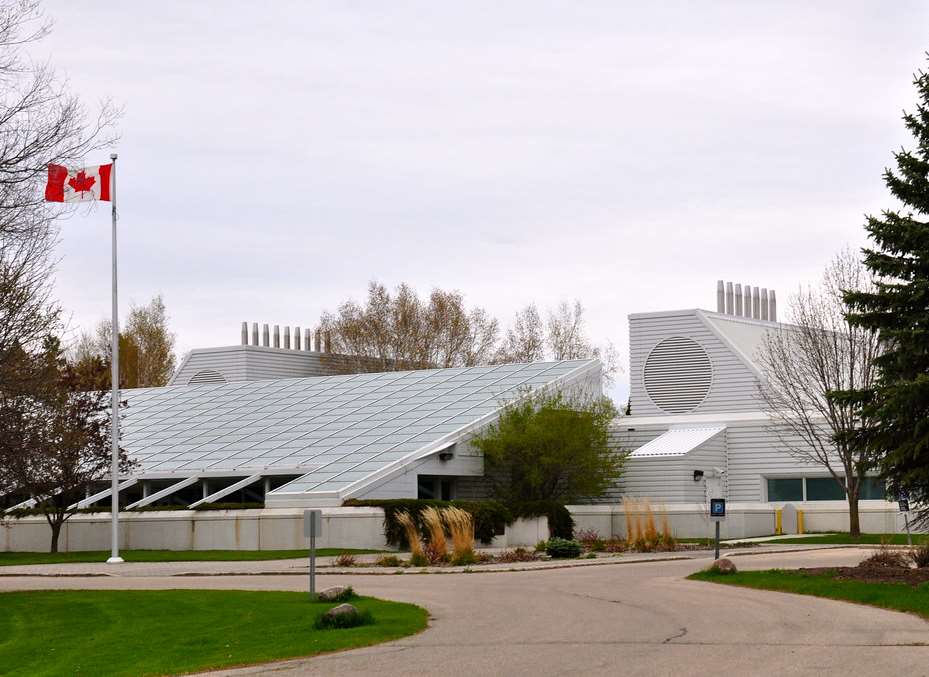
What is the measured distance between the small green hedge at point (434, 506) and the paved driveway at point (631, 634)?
1262 cm

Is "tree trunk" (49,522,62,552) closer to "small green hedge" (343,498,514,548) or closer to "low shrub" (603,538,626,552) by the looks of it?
"small green hedge" (343,498,514,548)

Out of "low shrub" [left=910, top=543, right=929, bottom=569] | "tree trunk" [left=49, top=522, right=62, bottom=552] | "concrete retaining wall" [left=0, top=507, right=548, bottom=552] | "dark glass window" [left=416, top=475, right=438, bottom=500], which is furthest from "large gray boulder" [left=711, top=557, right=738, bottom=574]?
"tree trunk" [left=49, top=522, right=62, bottom=552]

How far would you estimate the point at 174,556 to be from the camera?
124 ft

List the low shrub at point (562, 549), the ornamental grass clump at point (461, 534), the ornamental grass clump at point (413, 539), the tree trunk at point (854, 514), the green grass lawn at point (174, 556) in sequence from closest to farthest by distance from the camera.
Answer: the ornamental grass clump at point (461, 534) → the ornamental grass clump at point (413, 539) → the low shrub at point (562, 549) → the green grass lawn at point (174, 556) → the tree trunk at point (854, 514)

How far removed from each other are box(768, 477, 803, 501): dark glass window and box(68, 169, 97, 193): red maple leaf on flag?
28.7 m

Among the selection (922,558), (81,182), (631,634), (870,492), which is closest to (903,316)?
(922,558)

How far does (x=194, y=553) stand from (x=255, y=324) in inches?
2147

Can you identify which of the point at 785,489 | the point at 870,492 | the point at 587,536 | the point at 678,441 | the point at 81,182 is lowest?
the point at 587,536

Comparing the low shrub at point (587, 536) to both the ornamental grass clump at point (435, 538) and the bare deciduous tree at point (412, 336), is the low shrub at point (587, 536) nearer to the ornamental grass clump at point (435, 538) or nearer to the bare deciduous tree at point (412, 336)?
the ornamental grass clump at point (435, 538)

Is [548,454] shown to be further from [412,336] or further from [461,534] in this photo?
[412,336]

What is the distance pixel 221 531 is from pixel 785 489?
2196cm

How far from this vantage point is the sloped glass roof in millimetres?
45312

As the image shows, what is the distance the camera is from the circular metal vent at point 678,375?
57.1 metres

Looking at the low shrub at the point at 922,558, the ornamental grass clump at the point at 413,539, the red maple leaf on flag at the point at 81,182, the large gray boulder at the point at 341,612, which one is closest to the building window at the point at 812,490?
the ornamental grass clump at the point at 413,539
